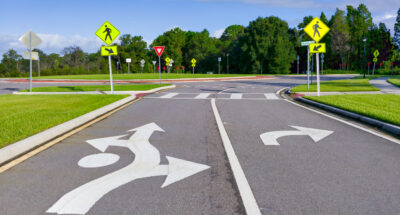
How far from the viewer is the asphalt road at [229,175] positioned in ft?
11.5

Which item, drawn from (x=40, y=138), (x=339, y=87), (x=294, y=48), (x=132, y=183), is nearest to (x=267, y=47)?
(x=294, y=48)

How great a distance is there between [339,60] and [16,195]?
9442 cm

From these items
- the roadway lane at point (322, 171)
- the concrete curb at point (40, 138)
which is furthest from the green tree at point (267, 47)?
the roadway lane at point (322, 171)

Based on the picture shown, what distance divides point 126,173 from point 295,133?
4212 mm

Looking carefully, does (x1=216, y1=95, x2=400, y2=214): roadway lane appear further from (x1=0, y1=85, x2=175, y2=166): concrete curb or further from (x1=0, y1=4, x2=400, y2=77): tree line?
(x1=0, y1=4, x2=400, y2=77): tree line

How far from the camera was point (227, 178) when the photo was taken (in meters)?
4.38

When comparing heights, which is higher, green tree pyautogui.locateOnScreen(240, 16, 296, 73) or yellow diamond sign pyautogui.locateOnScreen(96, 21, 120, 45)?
green tree pyautogui.locateOnScreen(240, 16, 296, 73)

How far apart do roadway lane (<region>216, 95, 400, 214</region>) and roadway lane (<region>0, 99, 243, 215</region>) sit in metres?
0.43

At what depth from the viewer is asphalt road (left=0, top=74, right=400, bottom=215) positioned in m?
3.50

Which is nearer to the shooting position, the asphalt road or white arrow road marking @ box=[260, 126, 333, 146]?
the asphalt road

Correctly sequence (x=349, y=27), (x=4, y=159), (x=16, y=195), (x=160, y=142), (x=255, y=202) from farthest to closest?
(x=349, y=27) < (x=160, y=142) < (x=4, y=159) < (x=16, y=195) < (x=255, y=202)

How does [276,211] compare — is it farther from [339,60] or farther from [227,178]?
[339,60]

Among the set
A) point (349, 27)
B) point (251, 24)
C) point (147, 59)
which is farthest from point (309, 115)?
point (147, 59)

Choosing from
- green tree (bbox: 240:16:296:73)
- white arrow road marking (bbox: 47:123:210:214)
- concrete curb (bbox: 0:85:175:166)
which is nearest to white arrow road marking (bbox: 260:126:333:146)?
white arrow road marking (bbox: 47:123:210:214)
